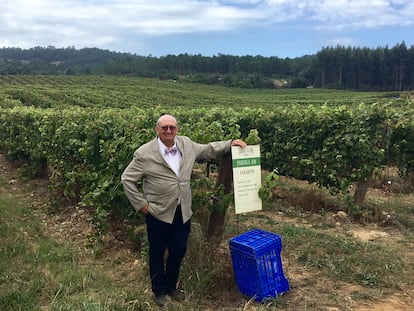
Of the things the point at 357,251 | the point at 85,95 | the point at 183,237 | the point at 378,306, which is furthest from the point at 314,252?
the point at 85,95

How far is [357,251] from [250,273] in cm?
189

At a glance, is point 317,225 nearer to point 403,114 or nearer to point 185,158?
point 403,114

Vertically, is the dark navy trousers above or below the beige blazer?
below

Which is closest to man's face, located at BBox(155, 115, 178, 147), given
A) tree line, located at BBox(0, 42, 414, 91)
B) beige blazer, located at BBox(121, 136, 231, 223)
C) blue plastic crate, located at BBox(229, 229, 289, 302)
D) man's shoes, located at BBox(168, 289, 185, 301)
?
beige blazer, located at BBox(121, 136, 231, 223)

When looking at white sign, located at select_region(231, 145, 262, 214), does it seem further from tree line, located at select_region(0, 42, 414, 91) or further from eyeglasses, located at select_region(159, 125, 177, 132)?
tree line, located at select_region(0, 42, 414, 91)

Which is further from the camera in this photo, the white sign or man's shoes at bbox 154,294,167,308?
the white sign

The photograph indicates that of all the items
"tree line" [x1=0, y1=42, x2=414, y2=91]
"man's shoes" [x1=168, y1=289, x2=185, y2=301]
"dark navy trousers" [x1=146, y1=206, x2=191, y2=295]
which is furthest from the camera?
"tree line" [x1=0, y1=42, x2=414, y2=91]

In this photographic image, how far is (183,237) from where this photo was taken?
408 cm

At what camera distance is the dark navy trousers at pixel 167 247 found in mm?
4008

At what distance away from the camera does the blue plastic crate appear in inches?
160

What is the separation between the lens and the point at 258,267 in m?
4.04

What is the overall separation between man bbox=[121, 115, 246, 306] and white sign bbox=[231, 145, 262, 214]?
0.39 meters

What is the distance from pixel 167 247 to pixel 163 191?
61 cm

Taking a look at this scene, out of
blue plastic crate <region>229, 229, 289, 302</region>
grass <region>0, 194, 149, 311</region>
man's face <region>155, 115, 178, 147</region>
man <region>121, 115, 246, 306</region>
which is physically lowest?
grass <region>0, 194, 149, 311</region>
